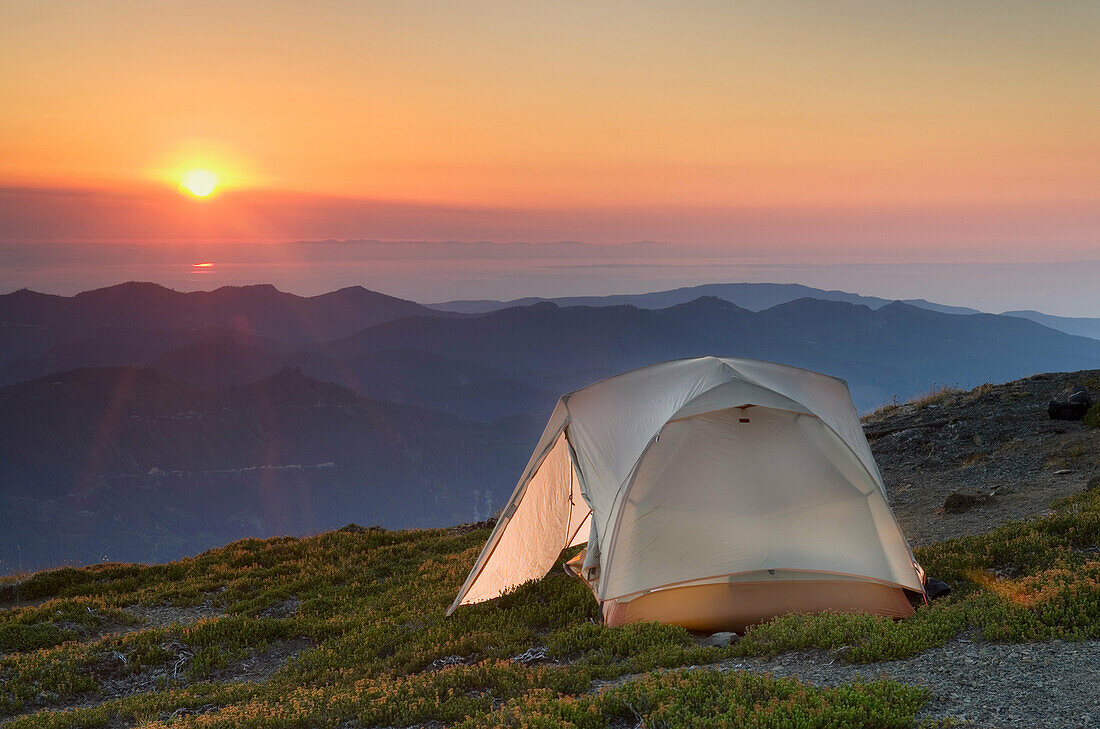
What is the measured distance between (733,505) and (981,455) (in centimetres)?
1362

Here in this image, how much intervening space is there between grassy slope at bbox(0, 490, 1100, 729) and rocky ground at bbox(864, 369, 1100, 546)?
2144 millimetres

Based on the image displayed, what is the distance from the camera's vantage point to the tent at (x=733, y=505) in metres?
11.0

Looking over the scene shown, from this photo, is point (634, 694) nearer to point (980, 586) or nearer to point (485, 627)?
point (485, 627)

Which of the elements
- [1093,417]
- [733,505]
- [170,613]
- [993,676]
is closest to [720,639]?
[733,505]

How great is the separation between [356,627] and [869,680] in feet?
26.7

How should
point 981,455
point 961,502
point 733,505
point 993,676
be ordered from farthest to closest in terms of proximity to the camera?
point 981,455
point 961,502
point 733,505
point 993,676

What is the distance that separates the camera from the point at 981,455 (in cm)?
2159

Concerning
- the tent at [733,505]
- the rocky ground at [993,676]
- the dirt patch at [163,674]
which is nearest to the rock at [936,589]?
the tent at [733,505]

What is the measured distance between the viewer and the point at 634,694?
776 centimetres

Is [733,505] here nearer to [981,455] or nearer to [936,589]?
[936,589]

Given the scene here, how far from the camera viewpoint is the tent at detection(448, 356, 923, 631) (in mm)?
10992

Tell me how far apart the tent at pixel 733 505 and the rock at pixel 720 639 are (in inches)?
21.4

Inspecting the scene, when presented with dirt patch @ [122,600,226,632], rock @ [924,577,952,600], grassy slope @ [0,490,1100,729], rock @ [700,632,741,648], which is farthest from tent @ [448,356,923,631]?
dirt patch @ [122,600,226,632]

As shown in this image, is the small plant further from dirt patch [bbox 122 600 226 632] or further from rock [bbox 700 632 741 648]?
dirt patch [bbox 122 600 226 632]
